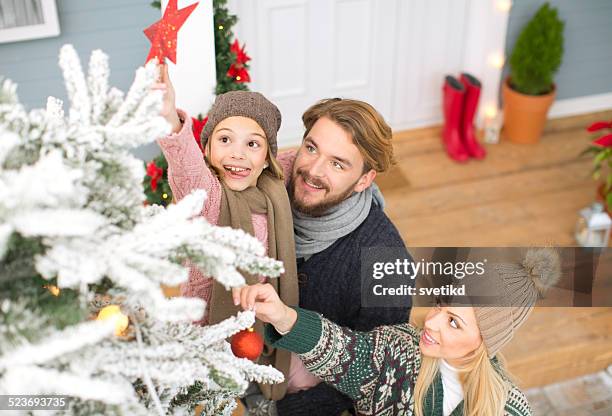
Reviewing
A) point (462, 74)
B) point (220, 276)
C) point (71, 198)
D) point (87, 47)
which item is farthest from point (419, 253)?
point (462, 74)

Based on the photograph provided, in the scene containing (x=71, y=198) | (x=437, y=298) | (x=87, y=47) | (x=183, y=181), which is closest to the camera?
(x=71, y=198)

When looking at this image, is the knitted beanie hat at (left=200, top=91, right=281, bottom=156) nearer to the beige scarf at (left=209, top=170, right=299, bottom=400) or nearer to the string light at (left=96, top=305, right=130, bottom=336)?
the beige scarf at (left=209, top=170, right=299, bottom=400)

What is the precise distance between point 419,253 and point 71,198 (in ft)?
3.27

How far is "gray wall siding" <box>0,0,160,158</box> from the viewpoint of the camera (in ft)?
10.8

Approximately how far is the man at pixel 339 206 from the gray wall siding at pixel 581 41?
2.45 m

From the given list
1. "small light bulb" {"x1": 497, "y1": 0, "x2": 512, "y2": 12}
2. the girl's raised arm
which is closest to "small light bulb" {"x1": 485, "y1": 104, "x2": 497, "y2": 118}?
"small light bulb" {"x1": 497, "y1": 0, "x2": 512, "y2": 12}

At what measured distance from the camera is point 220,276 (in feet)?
3.03

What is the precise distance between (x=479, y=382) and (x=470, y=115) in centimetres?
262

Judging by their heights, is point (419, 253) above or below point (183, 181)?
below

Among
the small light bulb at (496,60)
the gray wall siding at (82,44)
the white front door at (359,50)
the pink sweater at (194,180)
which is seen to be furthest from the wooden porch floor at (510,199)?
the pink sweater at (194,180)

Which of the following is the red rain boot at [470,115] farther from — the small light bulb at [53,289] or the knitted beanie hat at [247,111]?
the small light bulb at [53,289]

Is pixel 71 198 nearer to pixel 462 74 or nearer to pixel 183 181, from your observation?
pixel 183 181

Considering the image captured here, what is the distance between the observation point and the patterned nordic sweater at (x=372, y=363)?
1.56 m

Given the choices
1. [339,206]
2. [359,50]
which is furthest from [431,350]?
[359,50]
